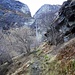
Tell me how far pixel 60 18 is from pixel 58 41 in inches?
161

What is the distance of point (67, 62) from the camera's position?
17.1m

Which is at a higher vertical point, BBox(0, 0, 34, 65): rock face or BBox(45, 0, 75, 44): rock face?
BBox(45, 0, 75, 44): rock face

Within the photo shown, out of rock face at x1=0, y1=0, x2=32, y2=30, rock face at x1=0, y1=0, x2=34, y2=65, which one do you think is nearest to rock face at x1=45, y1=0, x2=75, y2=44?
rock face at x1=0, y1=0, x2=34, y2=65

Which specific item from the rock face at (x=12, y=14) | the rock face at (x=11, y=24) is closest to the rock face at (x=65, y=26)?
the rock face at (x=11, y=24)

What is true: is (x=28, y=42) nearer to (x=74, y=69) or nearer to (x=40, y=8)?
(x=74, y=69)

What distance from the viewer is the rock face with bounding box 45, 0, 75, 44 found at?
88.1ft

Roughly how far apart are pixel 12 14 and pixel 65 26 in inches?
2956

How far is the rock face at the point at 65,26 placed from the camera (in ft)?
88.1

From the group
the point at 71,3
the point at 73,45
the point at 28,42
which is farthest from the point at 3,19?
the point at 73,45

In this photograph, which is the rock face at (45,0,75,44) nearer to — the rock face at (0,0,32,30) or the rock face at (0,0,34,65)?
the rock face at (0,0,34,65)

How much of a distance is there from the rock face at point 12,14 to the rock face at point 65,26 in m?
58.6

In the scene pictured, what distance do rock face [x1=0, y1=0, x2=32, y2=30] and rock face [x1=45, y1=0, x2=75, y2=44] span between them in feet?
192

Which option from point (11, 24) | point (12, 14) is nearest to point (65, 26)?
point (11, 24)

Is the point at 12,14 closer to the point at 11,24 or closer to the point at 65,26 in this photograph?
the point at 11,24
